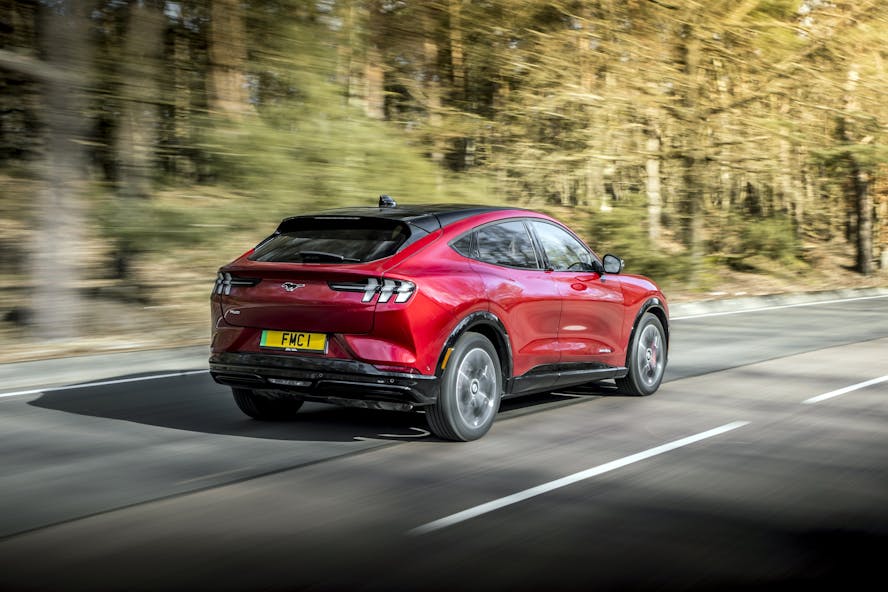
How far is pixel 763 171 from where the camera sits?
981 inches

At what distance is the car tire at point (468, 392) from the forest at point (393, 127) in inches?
283

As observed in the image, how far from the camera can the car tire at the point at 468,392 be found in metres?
6.99

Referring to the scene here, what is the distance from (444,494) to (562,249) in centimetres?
329

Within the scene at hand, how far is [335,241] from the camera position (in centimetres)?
711

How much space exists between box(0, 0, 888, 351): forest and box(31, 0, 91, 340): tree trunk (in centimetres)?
2

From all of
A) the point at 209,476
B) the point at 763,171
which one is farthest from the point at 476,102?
the point at 209,476

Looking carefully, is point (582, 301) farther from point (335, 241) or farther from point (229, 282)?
point (229, 282)

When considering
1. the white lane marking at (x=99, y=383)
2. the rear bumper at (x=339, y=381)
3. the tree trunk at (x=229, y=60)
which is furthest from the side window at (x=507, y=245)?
the tree trunk at (x=229, y=60)

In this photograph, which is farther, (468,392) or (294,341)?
(468,392)

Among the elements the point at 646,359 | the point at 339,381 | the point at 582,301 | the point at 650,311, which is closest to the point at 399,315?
the point at 339,381

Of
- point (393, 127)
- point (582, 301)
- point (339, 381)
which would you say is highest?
point (393, 127)

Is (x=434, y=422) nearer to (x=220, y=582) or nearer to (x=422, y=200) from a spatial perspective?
(x=220, y=582)

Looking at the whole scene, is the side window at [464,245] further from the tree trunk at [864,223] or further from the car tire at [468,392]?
the tree trunk at [864,223]

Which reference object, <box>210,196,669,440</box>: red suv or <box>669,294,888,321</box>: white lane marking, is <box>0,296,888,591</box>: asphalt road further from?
<box>669,294,888,321</box>: white lane marking
